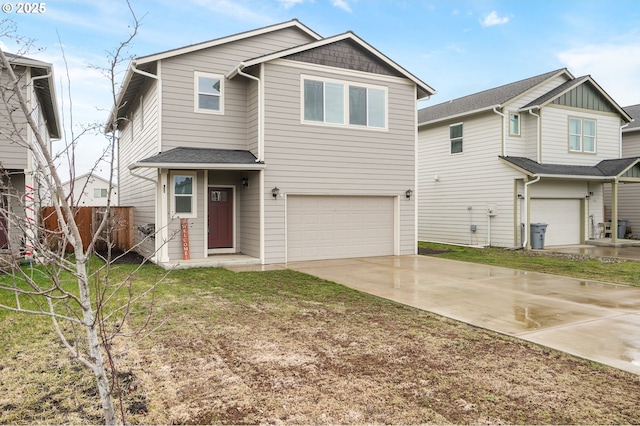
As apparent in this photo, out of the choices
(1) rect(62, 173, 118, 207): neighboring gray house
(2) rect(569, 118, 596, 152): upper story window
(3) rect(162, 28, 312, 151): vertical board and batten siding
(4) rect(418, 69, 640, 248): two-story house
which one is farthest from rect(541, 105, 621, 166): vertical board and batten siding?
(1) rect(62, 173, 118, 207): neighboring gray house

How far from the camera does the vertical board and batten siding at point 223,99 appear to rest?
11.7 meters

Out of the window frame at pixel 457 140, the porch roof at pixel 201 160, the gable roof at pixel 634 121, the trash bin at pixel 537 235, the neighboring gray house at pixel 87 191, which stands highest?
the gable roof at pixel 634 121

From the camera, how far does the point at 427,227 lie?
2003cm

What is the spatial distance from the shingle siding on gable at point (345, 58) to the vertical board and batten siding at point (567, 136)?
729cm

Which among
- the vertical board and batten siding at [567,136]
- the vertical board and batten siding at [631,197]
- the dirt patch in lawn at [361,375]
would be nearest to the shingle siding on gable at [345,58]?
the vertical board and batten siding at [567,136]

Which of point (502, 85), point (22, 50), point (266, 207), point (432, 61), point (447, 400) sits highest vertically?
point (432, 61)

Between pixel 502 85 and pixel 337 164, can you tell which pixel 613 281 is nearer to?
pixel 337 164

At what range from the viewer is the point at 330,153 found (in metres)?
12.9

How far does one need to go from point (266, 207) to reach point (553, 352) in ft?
27.5

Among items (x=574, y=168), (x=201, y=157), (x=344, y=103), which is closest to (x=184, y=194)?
(x=201, y=157)

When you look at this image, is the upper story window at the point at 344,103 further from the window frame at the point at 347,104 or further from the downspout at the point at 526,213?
the downspout at the point at 526,213

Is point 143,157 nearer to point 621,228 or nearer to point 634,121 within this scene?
point 621,228

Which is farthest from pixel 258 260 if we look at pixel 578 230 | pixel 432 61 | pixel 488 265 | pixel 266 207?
pixel 432 61

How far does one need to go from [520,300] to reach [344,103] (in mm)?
7843
